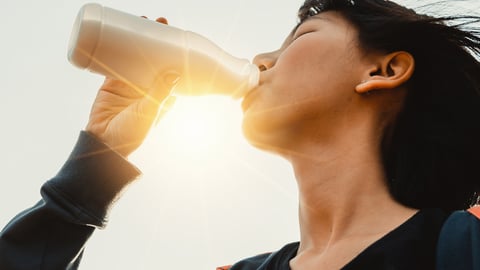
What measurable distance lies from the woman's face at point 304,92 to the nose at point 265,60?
0.04ft

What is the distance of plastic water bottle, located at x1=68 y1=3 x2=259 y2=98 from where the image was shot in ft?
5.87

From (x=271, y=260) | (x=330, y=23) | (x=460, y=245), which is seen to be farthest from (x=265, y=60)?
(x=460, y=245)

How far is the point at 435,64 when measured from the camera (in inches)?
81.4

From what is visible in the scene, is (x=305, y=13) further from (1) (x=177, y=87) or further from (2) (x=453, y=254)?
(2) (x=453, y=254)

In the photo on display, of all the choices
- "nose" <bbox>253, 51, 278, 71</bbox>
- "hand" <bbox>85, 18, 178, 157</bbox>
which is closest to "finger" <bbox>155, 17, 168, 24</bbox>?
"hand" <bbox>85, 18, 178, 157</bbox>

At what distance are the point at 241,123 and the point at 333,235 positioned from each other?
0.57 meters

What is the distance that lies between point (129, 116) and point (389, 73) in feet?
3.33

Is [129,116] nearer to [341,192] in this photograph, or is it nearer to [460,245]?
[341,192]

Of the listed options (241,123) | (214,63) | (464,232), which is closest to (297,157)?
(241,123)

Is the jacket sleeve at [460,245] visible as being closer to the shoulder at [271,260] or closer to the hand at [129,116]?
the shoulder at [271,260]

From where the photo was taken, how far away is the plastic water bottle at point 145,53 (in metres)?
1.79

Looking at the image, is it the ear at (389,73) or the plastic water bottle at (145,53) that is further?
the ear at (389,73)

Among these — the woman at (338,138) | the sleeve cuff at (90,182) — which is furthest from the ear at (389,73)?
the sleeve cuff at (90,182)

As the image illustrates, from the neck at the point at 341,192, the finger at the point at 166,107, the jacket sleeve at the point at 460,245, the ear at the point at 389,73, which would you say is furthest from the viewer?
the finger at the point at 166,107
